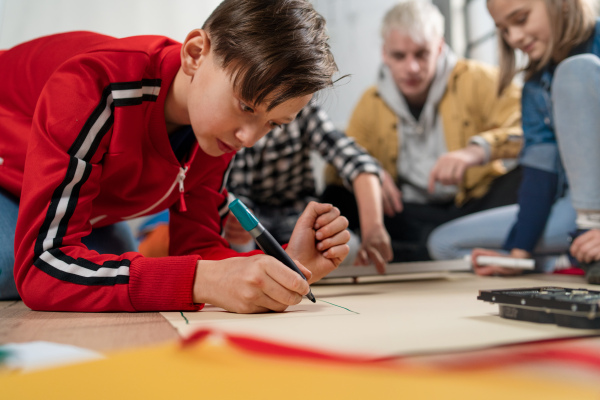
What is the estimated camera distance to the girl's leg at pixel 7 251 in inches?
28.9

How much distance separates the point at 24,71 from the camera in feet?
2.56

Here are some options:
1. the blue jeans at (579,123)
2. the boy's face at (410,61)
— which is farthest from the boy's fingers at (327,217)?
the boy's face at (410,61)

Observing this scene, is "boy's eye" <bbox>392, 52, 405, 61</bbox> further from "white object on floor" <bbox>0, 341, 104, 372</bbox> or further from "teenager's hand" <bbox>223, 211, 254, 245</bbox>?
"white object on floor" <bbox>0, 341, 104, 372</bbox>

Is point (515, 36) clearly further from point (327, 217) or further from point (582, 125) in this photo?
point (327, 217)

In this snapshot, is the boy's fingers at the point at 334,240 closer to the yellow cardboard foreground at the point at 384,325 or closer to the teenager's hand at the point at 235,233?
the yellow cardboard foreground at the point at 384,325

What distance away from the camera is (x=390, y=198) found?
156 cm

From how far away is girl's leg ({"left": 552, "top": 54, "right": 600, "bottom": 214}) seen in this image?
1.03 m

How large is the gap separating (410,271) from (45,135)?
66 centimetres

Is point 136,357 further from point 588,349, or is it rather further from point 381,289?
point 381,289

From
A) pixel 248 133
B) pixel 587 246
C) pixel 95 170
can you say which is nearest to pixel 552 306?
pixel 248 133

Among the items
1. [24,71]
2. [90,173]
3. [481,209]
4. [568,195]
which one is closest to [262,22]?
[90,173]

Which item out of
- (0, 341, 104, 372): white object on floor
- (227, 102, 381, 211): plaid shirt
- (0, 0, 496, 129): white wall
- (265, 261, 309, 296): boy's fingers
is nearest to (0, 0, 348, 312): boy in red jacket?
(265, 261, 309, 296): boy's fingers

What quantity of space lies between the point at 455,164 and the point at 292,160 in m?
0.46

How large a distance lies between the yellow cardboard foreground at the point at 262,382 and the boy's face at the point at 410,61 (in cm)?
144
